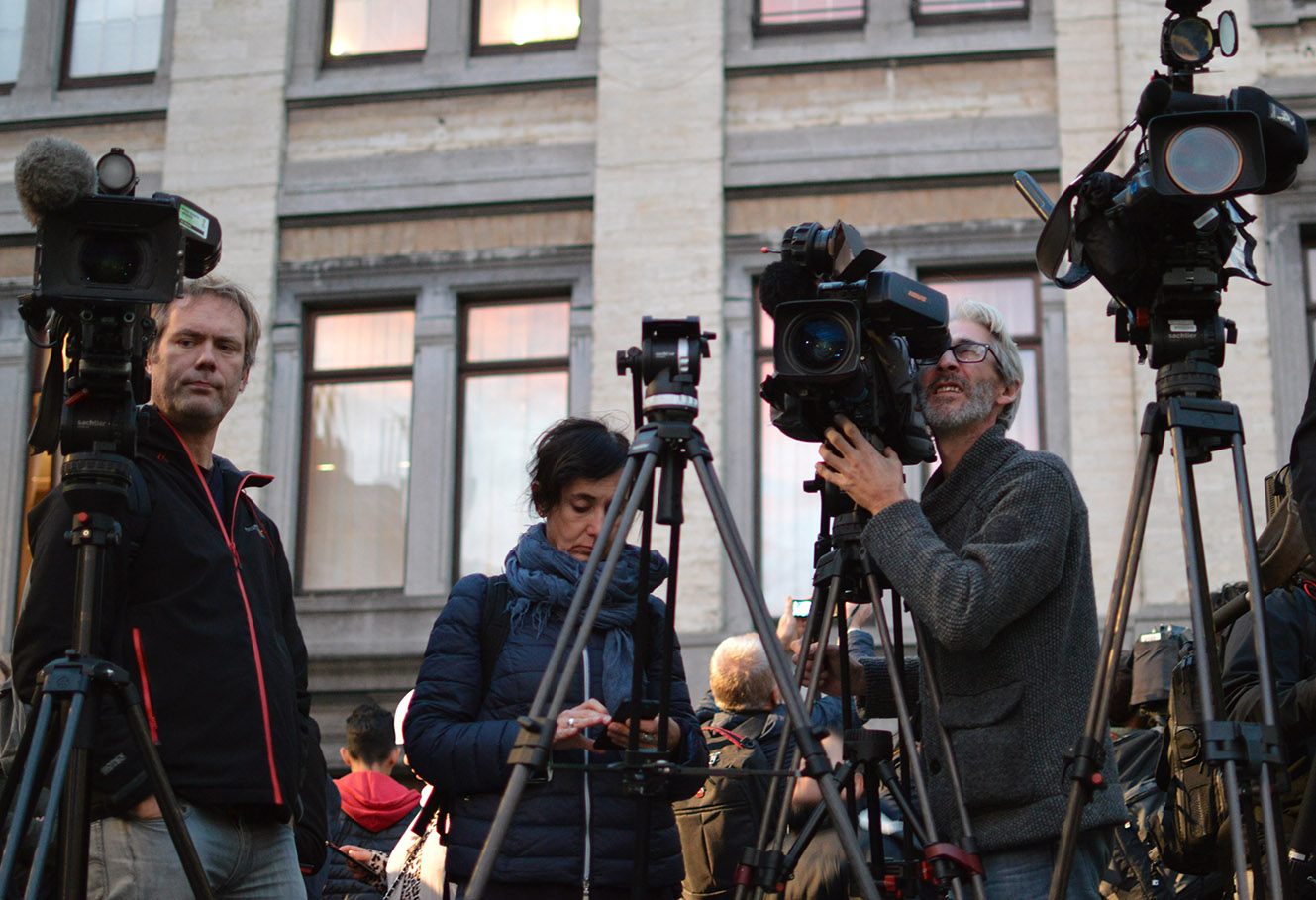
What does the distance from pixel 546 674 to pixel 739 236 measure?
25.7 ft

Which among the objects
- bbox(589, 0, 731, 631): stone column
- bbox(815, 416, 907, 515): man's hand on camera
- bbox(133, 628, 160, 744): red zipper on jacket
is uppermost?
bbox(589, 0, 731, 631): stone column

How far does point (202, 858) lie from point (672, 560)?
1.09 m

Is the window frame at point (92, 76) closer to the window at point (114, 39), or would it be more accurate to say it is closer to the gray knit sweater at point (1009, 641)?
the window at point (114, 39)

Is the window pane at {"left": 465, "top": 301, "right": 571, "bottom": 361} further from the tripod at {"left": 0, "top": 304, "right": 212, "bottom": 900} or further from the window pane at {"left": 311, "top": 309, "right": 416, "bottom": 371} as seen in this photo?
the tripod at {"left": 0, "top": 304, "right": 212, "bottom": 900}

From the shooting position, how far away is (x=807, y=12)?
424 inches

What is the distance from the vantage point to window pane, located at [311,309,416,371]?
35.4 feet

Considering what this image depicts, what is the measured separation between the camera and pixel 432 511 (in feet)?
34.1

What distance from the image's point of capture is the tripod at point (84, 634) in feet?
8.41

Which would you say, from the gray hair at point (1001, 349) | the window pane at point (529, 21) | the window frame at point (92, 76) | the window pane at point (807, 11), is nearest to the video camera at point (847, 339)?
the gray hair at point (1001, 349)

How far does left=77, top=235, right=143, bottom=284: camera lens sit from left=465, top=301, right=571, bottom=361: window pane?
25.1ft

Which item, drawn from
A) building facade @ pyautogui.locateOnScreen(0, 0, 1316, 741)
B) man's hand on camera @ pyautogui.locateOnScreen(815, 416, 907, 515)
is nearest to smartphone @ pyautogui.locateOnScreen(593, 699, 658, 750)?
man's hand on camera @ pyautogui.locateOnScreen(815, 416, 907, 515)

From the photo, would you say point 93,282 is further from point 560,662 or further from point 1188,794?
point 1188,794

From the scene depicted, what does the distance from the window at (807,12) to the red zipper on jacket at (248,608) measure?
8.23m

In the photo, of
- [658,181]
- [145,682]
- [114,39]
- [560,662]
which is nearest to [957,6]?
[658,181]
